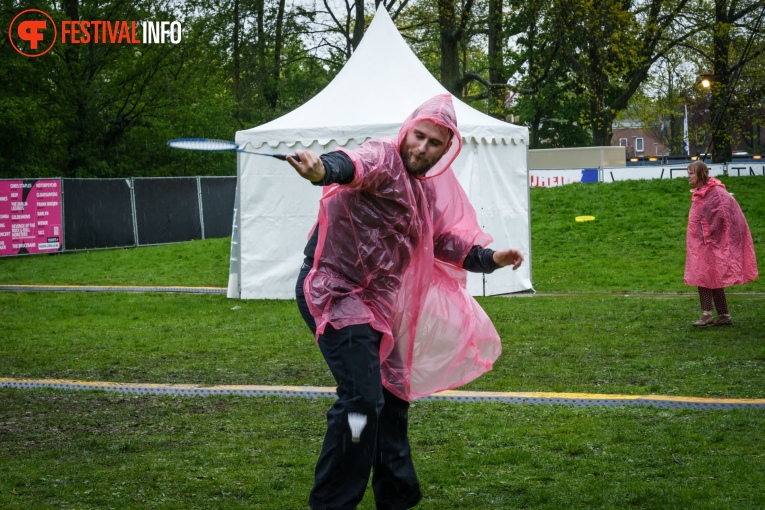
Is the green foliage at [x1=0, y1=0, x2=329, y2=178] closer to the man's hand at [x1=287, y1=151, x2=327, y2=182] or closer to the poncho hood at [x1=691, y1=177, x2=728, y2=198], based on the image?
the poncho hood at [x1=691, y1=177, x2=728, y2=198]

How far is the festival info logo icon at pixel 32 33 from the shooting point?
27.1 metres

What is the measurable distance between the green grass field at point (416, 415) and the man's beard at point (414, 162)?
64.4 inches

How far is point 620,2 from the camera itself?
27.1 m

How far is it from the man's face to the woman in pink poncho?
7.20 meters

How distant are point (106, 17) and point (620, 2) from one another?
15.6 m

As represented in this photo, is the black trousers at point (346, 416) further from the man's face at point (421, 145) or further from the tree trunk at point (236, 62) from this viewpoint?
the tree trunk at point (236, 62)

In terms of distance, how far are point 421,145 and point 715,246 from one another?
295 inches

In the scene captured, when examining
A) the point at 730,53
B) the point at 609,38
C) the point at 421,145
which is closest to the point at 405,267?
the point at 421,145

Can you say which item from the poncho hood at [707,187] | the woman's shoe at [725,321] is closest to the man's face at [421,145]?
the poncho hood at [707,187]

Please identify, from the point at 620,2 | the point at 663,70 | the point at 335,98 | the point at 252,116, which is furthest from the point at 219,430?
the point at 252,116

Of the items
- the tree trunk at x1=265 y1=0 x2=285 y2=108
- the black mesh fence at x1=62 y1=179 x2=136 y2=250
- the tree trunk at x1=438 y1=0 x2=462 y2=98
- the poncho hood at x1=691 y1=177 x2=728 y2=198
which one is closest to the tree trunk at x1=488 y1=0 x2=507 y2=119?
the tree trunk at x1=438 y1=0 x2=462 y2=98

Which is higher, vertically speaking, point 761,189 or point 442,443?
point 761,189

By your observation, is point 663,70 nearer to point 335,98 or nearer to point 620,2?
point 620,2

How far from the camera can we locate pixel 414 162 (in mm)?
3979
